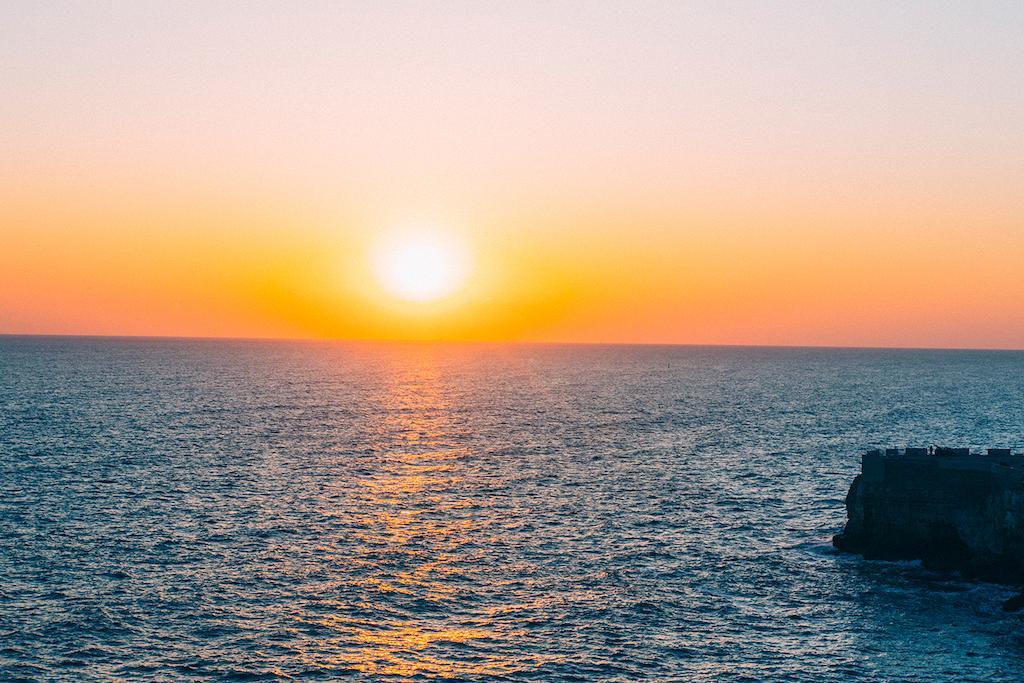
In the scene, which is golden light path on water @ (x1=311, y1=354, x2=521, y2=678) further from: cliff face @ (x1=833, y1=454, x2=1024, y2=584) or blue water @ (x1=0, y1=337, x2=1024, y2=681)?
cliff face @ (x1=833, y1=454, x2=1024, y2=584)

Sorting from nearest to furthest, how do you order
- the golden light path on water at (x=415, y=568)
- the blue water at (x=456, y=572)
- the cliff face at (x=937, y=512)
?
the golden light path on water at (x=415, y=568)
the blue water at (x=456, y=572)
the cliff face at (x=937, y=512)

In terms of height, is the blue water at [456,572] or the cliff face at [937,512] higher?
the cliff face at [937,512]

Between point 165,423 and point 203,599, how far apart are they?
95.3 meters

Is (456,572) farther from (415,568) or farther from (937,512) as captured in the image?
(937,512)

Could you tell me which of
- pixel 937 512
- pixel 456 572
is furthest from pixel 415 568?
pixel 937 512

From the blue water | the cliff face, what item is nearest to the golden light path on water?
the blue water

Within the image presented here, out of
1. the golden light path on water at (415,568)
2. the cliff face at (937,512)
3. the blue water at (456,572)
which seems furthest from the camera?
the cliff face at (937,512)

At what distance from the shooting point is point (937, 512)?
210 feet

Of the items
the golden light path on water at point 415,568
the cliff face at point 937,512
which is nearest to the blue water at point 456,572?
the golden light path on water at point 415,568

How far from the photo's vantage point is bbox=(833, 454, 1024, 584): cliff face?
60188 millimetres

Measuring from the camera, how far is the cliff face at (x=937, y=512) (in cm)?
6019

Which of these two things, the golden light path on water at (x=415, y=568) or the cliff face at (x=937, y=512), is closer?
the golden light path on water at (x=415, y=568)

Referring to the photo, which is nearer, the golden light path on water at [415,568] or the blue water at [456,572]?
the golden light path on water at [415,568]

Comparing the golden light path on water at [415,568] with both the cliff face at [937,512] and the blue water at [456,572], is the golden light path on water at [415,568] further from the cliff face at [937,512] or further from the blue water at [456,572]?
the cliff face at [937,512]
